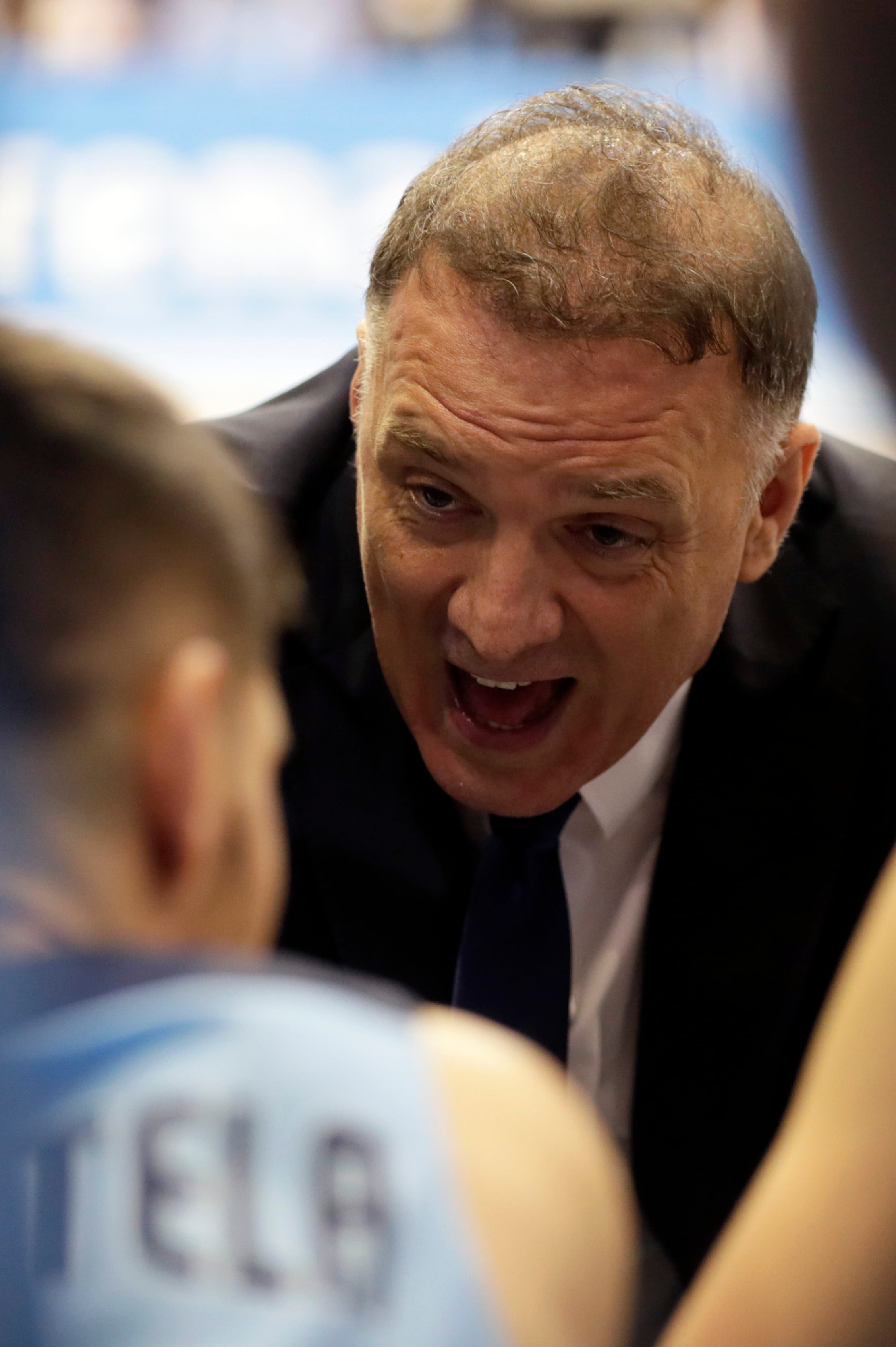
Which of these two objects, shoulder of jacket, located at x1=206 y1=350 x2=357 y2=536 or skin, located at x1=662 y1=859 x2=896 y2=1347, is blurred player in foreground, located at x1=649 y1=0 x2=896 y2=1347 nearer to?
skin, located at x1=662 y1=859 x2=896 y2=1347

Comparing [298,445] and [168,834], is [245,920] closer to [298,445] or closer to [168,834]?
[168,834]

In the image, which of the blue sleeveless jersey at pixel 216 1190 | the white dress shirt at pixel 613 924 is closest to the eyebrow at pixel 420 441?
the white dress shirt at pixel 613 924

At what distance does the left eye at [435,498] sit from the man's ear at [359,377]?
112mm

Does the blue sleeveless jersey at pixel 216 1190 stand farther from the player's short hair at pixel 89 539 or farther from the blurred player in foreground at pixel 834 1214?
the blurred player in foreground at pixel 834 1214

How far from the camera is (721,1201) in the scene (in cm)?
123

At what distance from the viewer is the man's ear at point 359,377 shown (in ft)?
3.54

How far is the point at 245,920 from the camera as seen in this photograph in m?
0.55

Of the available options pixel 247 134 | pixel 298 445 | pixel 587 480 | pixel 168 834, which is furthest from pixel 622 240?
pixel 247 134

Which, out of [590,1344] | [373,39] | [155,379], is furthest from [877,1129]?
[373,39]

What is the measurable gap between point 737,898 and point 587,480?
415 mm

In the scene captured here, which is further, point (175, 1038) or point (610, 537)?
point (610, 537)

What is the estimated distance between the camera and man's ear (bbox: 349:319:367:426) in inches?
42.5

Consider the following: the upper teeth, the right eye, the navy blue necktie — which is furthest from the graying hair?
the navy blue necktie

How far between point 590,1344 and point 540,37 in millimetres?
1198
